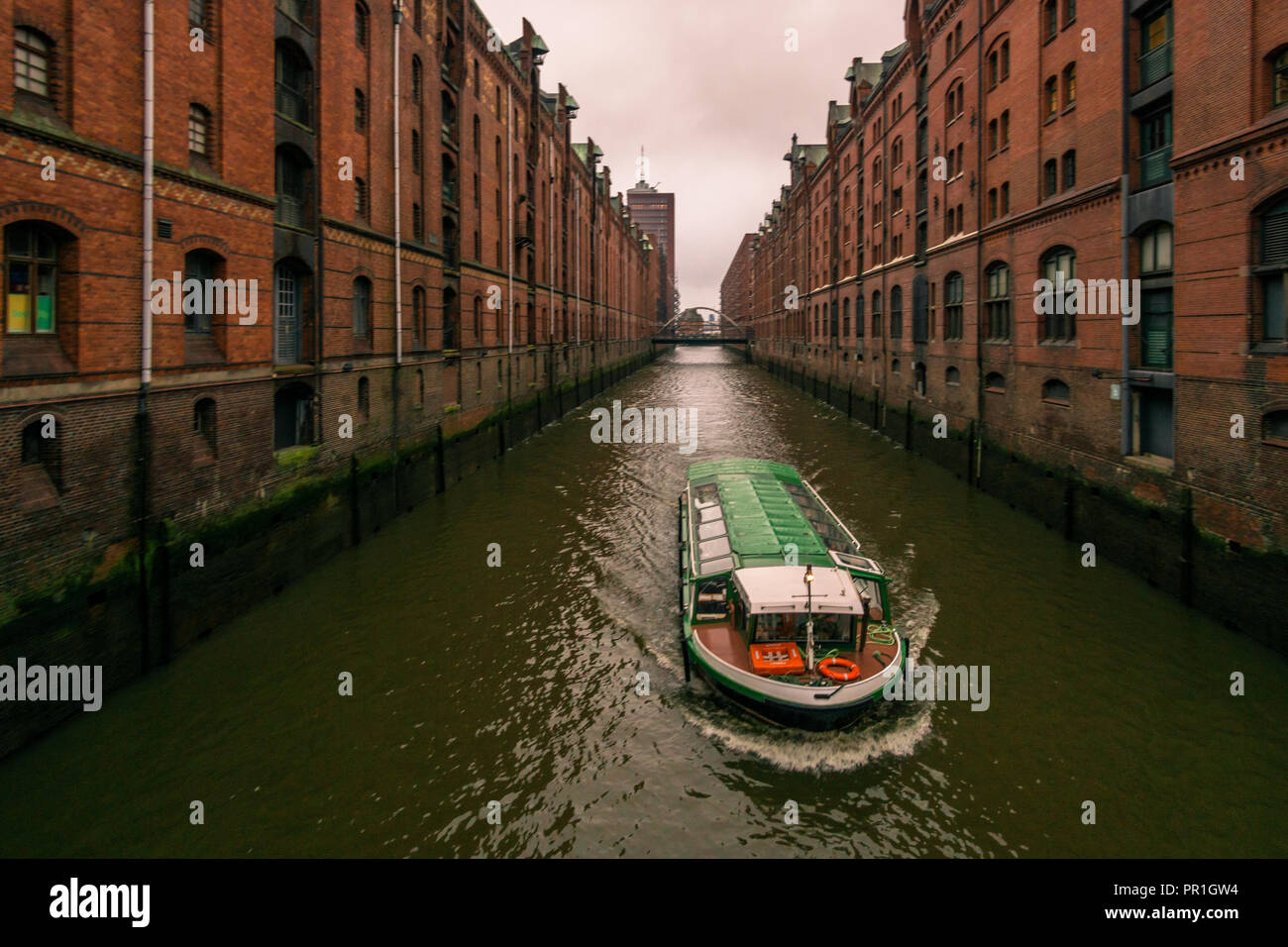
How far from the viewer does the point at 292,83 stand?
59.5 feet

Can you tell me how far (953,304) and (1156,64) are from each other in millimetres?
14104

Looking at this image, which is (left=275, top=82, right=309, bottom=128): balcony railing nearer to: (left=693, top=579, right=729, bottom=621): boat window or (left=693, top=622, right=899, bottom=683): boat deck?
(left=693, top=579, right=729, bottom=621): boat window

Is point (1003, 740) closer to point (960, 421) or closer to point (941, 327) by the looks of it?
point (960, 421)

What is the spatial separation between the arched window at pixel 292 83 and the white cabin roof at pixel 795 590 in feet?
50.7

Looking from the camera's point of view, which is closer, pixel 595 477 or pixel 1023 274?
pixel 1023 274

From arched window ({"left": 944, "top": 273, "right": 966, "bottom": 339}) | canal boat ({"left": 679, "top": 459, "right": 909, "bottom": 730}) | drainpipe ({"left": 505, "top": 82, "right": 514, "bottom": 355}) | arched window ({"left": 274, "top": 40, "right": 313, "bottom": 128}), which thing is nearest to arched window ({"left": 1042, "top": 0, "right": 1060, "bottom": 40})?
arched window ({"left": 944, "top": 273, "right": 966, "bottom": 339})

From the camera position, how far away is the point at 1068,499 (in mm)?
18453

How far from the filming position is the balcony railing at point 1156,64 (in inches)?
624

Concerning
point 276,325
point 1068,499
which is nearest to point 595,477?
point 276,325

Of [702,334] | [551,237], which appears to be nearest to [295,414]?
[551,237]

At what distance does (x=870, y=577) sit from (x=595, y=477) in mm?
16430

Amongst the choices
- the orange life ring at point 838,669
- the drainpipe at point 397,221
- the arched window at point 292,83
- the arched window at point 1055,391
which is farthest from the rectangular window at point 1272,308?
the drainpipe at point 397,221

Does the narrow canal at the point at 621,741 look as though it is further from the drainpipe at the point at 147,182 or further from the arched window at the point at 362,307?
the arched window at the point at 362,307

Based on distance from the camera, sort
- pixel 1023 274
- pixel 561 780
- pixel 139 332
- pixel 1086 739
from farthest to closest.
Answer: pixel 1023 274 → pixel 139 332 → pixel 1086 739 → pixel 561 780
